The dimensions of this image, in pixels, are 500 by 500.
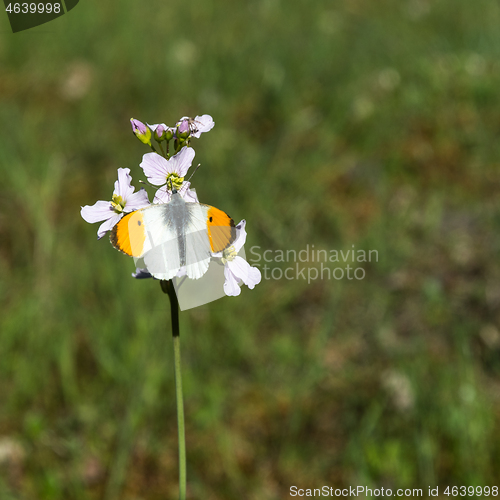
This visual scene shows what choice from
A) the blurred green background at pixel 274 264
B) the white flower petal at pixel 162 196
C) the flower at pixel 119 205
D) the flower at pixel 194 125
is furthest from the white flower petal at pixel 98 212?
the blurred green background at pixel 274 264

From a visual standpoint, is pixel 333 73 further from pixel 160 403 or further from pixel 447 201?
pixel 160 403

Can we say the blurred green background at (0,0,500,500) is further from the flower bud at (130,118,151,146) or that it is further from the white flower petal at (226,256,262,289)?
the flower bud at (130,118,151,146)

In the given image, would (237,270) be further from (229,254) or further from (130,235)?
(130,235)

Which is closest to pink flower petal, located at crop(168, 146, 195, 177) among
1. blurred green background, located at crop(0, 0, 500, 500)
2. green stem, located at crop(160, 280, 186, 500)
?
green stem, located at crop(160, 280, 186, 500)

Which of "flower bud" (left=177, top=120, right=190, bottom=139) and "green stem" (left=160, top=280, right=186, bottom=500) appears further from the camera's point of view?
"flower bud" (left=177, top=120, right=190, bottom=139)

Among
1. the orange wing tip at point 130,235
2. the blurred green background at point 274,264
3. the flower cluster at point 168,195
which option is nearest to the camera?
the orange wing tip at point 130,235

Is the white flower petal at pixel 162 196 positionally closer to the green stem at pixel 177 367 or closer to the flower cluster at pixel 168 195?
the flower cluster at pixel 168 195
